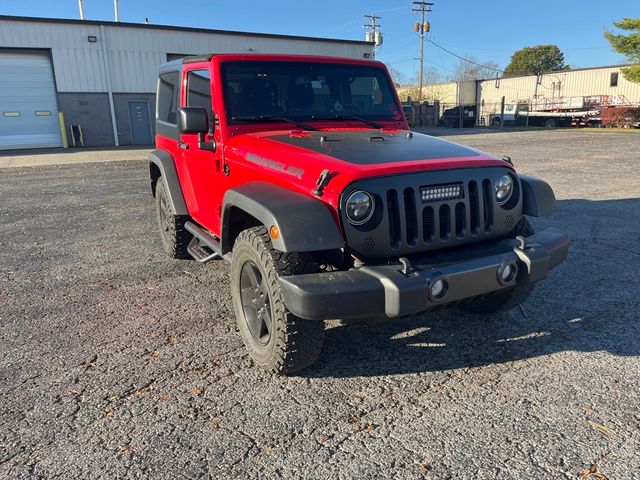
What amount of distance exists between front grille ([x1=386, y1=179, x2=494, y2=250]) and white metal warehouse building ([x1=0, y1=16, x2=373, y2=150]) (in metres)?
18.5

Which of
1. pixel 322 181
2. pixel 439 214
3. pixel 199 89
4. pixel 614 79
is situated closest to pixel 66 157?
pixel 199 89

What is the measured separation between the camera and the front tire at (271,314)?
2827 millimetres

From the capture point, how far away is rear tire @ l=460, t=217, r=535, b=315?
3512 millimetres

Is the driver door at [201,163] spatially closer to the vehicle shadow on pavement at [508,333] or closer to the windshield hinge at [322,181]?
the windshield hinge at [322,181]

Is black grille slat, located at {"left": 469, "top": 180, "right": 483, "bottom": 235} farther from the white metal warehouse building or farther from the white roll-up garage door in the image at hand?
the white roll-up garage door

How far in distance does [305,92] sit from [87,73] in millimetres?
20310

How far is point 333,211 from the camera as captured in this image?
9.07 ft

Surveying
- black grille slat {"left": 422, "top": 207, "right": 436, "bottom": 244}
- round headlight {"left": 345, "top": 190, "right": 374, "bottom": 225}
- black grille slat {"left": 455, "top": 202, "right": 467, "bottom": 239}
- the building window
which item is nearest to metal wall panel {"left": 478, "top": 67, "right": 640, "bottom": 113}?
the building window

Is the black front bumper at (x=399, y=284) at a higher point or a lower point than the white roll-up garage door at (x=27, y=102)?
lower

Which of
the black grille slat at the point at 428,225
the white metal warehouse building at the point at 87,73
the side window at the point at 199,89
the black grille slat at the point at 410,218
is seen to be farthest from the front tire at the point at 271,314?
the white metal warehouse building at the point at 87,73

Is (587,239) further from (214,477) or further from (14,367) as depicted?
(14,367)

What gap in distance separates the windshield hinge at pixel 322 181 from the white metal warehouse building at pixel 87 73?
18.5 metres

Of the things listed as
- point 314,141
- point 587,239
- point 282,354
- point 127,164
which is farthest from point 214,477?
point 127,164

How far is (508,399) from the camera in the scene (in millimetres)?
2828
